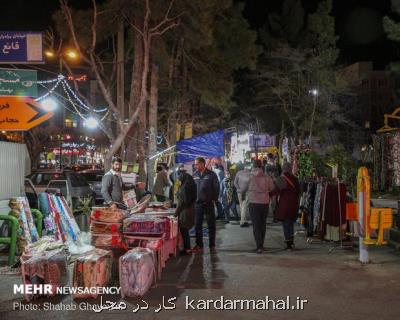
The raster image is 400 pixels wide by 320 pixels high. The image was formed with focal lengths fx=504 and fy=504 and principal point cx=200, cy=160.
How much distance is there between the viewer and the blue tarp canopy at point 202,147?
13.1m

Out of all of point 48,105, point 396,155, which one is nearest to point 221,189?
point 396,155

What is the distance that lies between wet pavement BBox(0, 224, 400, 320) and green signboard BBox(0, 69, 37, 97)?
12.4ft

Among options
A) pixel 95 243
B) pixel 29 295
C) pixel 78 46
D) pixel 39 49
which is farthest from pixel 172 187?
pixel 29 295

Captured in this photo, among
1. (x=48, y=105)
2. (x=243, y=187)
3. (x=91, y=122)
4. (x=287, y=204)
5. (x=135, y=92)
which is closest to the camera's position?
(x=287, y=204)

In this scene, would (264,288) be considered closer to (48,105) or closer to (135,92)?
(48,105)

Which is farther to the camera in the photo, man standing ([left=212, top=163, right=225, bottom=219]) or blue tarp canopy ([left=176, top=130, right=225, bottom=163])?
man standing ([left=212, top=163, right=225, bottom=219])

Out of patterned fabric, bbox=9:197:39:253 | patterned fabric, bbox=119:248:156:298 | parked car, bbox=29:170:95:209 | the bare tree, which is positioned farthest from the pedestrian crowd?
parked car, bbox=29:170:95:209

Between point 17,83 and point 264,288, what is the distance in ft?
20.4

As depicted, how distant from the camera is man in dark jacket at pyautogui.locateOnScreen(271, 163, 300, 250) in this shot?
10.1 m

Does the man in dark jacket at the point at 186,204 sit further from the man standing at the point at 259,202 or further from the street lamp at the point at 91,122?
the street lamp at the point at 91,122

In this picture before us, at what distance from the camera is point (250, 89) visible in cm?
3941

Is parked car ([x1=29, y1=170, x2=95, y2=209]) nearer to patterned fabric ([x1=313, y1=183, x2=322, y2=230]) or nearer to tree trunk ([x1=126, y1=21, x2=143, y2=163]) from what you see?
tree trunk ([x1=126, y1=21, x2=143, y2=163])

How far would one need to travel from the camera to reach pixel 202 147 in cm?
1320

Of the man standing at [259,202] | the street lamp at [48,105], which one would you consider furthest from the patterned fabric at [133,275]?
the street lamp at [48,105]
